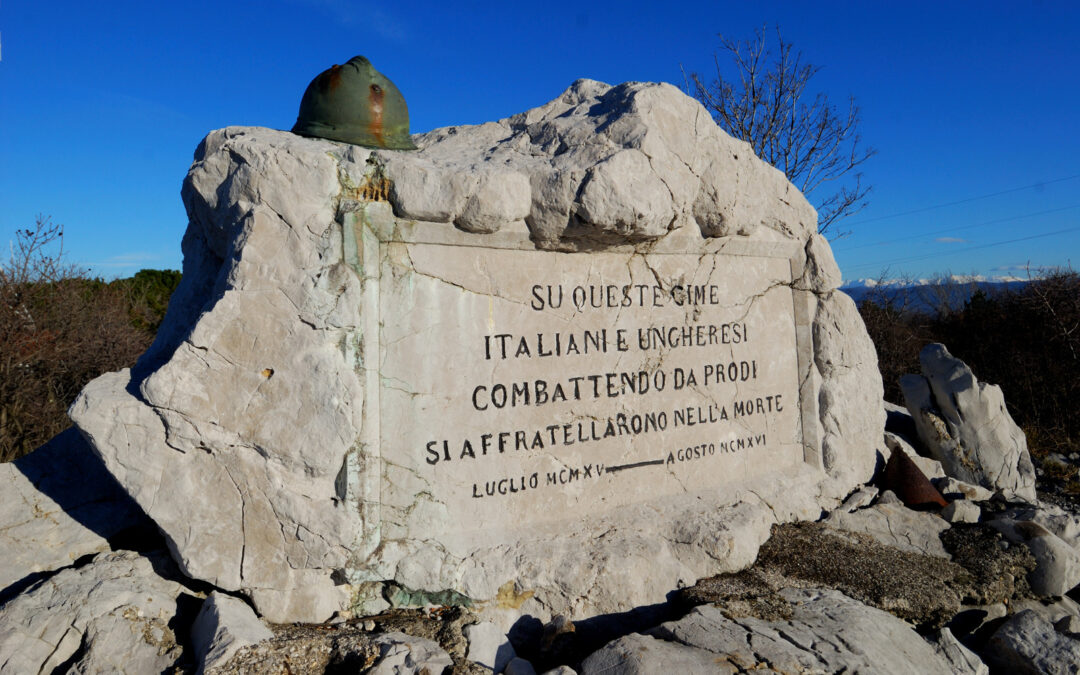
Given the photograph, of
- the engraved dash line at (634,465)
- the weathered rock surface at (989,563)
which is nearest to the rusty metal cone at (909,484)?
the weathered rock surface at (989,563)

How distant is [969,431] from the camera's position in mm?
4969

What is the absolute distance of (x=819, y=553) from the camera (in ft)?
11.0

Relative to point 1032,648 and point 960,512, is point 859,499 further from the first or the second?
point 1032,648

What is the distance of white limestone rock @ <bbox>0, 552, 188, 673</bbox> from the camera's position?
2264 millimetres

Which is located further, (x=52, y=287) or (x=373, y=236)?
(x=52, y=287)

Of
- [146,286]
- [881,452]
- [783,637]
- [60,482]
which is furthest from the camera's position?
[146,286]

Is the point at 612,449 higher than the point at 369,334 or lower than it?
lower

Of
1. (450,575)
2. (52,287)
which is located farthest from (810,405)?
(52,287)

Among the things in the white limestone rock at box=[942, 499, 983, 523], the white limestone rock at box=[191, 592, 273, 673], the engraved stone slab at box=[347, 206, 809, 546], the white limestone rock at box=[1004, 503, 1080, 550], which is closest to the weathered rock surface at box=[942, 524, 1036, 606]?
the white limestone rock at box=[942, 499, 983, 523]

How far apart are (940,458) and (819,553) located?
7.50 ft

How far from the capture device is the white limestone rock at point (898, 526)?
3617 millimetres

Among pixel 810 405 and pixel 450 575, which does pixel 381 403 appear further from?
pixel 810 405

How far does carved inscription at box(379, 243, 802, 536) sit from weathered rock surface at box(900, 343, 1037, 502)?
1.75 m

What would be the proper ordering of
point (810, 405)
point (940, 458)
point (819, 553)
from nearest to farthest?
point (819, 553), point (810, 405), point (940, 458)
